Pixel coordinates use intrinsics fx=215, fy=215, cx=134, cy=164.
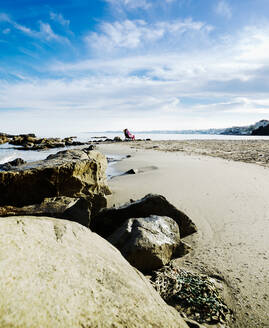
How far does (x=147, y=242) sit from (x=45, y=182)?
8.80 feet

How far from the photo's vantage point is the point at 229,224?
4969mm

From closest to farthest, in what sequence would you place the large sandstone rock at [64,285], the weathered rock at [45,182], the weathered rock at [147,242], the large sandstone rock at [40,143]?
1. the large sandstone rock at [64,285]
2. the weathered rock at [147,242]
3. the weathered rock at [45,182]
4. the large sandstone rock at [40,143]

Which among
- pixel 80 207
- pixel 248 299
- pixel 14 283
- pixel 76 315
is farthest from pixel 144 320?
pixel 80 207

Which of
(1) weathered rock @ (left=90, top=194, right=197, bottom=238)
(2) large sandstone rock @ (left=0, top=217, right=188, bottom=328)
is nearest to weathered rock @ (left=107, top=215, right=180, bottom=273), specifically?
(1) weathered rock @ (left=90, top=194, right=197, bottom=238)

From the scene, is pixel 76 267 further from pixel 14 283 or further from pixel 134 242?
pixel 134 242

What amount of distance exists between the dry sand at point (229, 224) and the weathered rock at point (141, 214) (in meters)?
0.34

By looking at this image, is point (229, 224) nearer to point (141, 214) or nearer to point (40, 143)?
point (141, 214)

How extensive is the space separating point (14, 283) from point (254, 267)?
11.5 ft

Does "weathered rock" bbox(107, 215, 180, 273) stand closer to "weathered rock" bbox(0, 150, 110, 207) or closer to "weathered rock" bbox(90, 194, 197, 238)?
"weathered rock" bbox(90, 194, 197, 238)

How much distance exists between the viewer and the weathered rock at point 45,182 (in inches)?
174

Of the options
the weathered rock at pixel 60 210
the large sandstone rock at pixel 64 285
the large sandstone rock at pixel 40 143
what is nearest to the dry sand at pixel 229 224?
the large sandstone rock at pixel 64 285

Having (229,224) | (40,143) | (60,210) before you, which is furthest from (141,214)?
(40,143)

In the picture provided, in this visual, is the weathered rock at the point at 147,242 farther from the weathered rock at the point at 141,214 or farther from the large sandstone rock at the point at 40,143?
the large sandstone rock at the point at 40,143

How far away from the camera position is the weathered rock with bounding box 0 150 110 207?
4.43 metres
